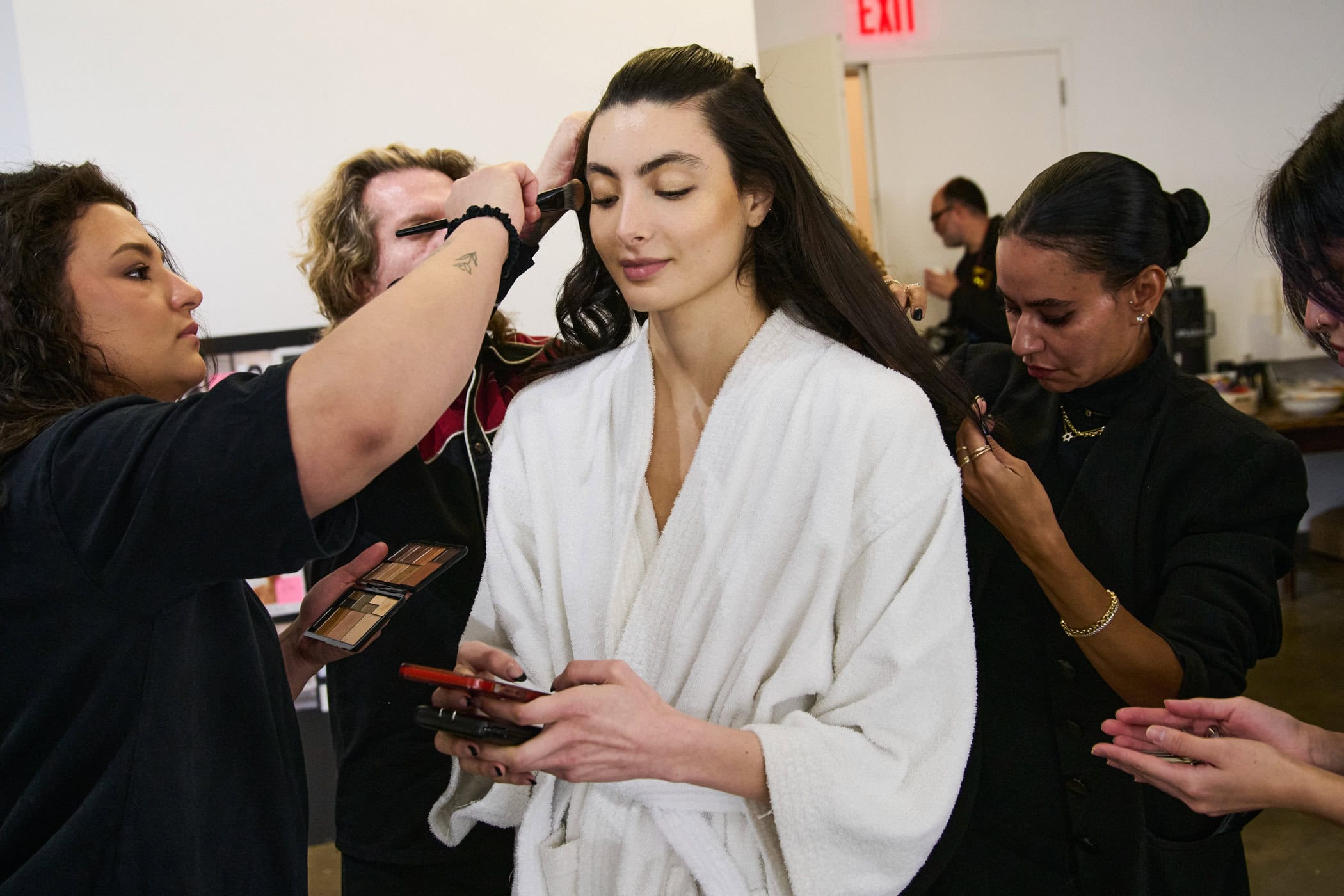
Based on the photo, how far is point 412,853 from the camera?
147cm

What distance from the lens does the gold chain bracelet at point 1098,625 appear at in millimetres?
1278

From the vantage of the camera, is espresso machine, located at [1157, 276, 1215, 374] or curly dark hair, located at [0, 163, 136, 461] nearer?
curly dark hair, located at [0, 163, 136, 461]

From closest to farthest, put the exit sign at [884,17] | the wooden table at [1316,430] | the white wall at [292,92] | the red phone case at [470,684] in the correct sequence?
the red phone case at [470,684] → the white wall at [292,92] → the wooden table at [1316,430] → the exit sign at [884,17]

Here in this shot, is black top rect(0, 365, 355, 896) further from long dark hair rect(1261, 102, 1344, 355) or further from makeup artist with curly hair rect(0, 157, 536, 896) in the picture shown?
long dark hair rect(1261, 102, 1344, 355)

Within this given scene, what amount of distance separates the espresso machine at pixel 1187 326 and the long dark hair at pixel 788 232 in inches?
163

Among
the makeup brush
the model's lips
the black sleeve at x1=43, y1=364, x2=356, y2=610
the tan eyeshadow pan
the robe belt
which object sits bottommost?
the robe belt

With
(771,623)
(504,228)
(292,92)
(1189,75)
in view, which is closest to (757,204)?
(504,228)

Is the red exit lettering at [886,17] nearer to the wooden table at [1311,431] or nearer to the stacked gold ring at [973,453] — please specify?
the wooden table at [1311,431]

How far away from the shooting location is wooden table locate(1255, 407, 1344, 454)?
4.51m

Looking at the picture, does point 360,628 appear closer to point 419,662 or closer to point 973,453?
→ point 419,662

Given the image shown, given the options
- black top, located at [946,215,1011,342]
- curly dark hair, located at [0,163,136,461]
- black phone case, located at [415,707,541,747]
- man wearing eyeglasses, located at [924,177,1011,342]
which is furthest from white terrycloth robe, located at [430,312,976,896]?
man wearing eyeglasses, located at [924,177,1011,342]

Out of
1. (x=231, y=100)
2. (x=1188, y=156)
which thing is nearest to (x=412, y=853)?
(x=231, y=100)

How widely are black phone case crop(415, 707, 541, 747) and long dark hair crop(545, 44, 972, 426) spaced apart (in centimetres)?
60

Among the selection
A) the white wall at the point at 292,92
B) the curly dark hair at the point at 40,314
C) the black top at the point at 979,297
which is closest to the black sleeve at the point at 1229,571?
the curly dark hair at the point at 40,314
